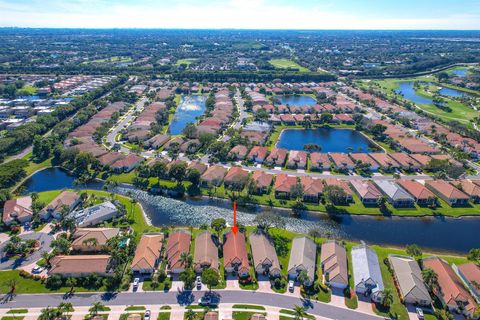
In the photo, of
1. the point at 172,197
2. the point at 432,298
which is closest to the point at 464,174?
the point at 432,298

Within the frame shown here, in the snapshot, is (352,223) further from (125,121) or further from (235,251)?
(125,121)

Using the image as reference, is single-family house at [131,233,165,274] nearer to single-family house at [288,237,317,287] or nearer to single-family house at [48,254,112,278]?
single-family house at [48,254,112,278]

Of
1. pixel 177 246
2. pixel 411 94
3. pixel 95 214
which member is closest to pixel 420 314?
pixel 177 246

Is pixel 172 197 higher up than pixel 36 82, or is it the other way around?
pixel 36 82

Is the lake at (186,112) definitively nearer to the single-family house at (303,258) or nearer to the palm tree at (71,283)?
the palm tree at (71,283)

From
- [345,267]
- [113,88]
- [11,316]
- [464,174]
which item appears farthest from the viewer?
[113,88]

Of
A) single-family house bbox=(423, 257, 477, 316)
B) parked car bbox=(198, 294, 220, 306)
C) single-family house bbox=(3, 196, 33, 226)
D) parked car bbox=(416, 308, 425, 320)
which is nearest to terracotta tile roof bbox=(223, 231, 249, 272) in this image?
parked car bbox=(198, 294, 220, 306)

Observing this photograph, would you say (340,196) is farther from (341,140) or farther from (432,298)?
(341,140)
